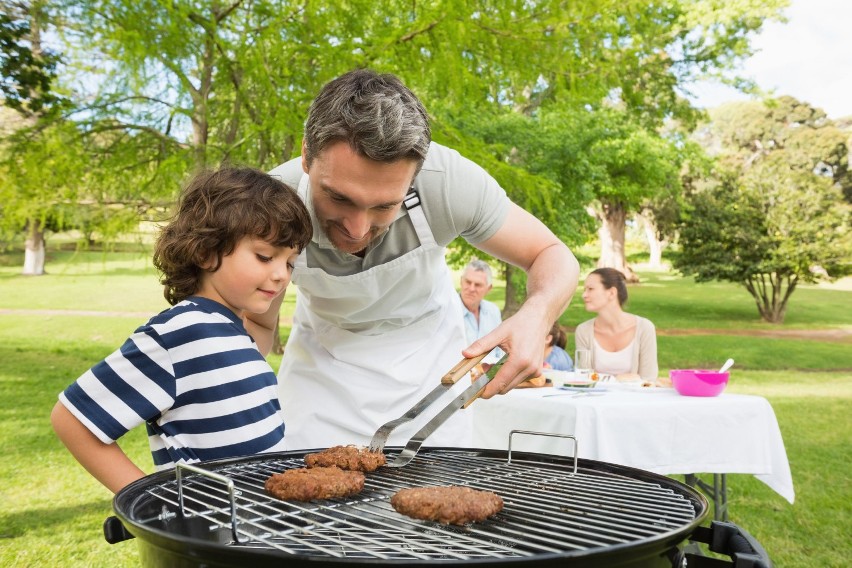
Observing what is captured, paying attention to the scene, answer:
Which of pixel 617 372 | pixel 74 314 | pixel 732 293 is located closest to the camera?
pixel 617 372

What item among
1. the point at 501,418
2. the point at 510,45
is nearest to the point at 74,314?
the point at 510,45

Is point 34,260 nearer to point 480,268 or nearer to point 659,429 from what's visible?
point 480,268

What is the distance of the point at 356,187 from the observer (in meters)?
1.82

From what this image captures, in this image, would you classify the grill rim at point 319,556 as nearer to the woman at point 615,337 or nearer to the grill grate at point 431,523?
the grill grate at point 431,523

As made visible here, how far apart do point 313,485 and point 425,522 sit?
0.24 meters

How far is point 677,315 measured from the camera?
2180cm

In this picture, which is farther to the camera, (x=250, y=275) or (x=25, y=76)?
(x=25, y=76)

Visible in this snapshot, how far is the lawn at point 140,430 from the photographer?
16.1 feet

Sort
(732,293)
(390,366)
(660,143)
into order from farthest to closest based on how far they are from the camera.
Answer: (732,293) → (660,143) → (390,366)

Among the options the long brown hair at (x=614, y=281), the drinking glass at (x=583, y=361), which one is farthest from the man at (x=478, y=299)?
the drinking glass at (x=583, y=361)

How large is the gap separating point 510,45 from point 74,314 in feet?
52.3

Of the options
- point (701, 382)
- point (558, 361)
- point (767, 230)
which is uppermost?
point (767, 230)

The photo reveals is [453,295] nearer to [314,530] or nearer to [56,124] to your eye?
[314,530]

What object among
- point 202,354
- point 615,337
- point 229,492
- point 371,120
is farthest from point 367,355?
point 615,337
